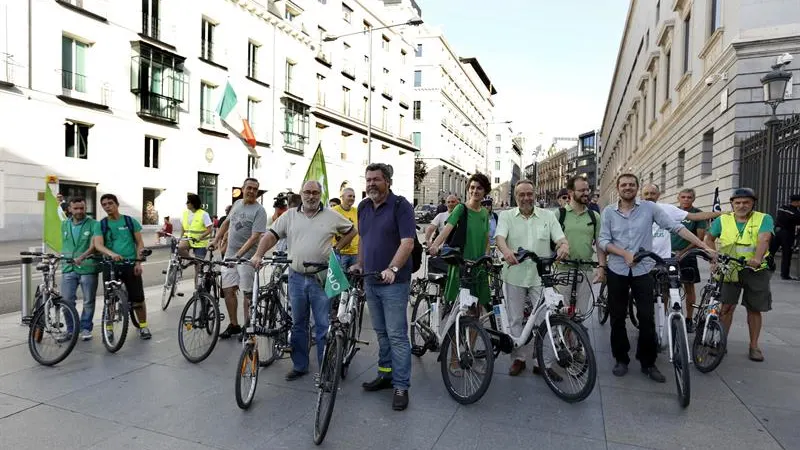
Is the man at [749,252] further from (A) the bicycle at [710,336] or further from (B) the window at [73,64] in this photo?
(B) the window at [73,64]

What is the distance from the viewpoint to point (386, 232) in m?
4.34

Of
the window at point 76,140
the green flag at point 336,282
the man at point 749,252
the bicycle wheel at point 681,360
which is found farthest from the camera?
the window at point 76,140

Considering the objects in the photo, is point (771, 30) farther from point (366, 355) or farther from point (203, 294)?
point (203, 294)

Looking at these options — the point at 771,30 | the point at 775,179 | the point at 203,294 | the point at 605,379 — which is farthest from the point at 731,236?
the point at 771,30

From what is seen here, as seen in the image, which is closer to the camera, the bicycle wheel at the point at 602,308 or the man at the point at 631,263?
the man at the point at 631,263

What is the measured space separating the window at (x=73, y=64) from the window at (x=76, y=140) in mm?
1448

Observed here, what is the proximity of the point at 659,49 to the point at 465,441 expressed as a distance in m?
25.9

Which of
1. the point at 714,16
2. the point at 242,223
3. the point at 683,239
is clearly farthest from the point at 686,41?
the point at 242,223

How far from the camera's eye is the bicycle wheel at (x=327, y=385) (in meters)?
3.48

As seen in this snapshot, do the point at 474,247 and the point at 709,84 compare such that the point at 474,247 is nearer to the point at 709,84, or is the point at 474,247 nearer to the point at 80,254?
the point at 80,254

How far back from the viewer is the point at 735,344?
609 centimetres

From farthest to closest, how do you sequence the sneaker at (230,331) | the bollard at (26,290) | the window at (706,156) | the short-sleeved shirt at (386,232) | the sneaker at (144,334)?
the window at (706,156) → the bollard at (26,290) → the sneaker at (230,331) → the sneaker at (144,334) → the short-sleeved shirt at (386,232)

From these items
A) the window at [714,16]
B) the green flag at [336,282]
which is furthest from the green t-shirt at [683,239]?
the window at [714,16]

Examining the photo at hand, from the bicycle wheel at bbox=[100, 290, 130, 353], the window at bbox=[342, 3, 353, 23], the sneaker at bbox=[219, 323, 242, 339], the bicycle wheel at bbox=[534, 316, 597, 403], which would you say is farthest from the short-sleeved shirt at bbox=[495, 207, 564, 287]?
the window at bbox=[342, 3, 353, 23]
